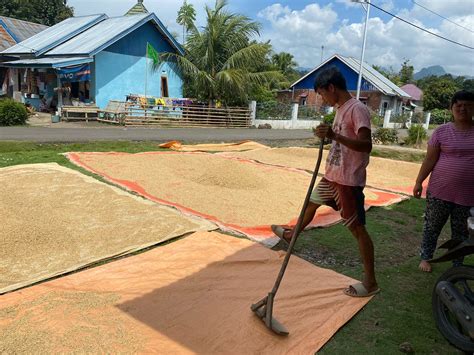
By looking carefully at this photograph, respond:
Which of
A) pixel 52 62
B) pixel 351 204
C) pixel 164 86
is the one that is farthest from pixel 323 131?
pixel 164 86

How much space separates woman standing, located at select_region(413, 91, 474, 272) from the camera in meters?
2.70

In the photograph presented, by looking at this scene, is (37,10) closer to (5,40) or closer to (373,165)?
(5,40)

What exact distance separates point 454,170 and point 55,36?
61.8 feet

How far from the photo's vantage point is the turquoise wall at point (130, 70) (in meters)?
15.5

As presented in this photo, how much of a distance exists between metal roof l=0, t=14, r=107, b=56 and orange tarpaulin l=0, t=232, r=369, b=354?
54.1 feet

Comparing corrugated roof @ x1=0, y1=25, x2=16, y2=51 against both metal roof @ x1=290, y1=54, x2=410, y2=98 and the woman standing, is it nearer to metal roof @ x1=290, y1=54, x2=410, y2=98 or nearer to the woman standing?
metal roof @ x1=290, y1=54, x2=410, y2=98

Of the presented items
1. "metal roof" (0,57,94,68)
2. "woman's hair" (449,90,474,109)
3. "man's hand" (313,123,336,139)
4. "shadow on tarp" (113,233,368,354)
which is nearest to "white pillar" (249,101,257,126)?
"metal roof" (0,57,94,68)

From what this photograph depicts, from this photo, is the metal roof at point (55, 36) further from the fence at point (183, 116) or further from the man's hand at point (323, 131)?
the man's hand at point (323, 131)

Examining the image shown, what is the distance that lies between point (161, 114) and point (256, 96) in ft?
24.1

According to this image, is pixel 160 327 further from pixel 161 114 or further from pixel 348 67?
pixel 348 67

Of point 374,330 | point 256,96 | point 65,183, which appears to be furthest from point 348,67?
point 374,330

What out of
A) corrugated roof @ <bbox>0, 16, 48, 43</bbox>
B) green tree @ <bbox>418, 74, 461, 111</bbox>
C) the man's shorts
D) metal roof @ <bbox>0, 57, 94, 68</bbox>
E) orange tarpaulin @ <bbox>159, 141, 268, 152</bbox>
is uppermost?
corrugated roof @ <bbox>0, 16, 48, 43</bbox>

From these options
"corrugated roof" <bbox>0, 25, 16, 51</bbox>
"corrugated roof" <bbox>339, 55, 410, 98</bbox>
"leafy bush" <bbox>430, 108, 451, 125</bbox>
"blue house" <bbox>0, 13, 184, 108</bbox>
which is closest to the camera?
"blue house" <bbox>0, 13, 184, 108</bbox>

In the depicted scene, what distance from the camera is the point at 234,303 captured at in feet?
7.70
